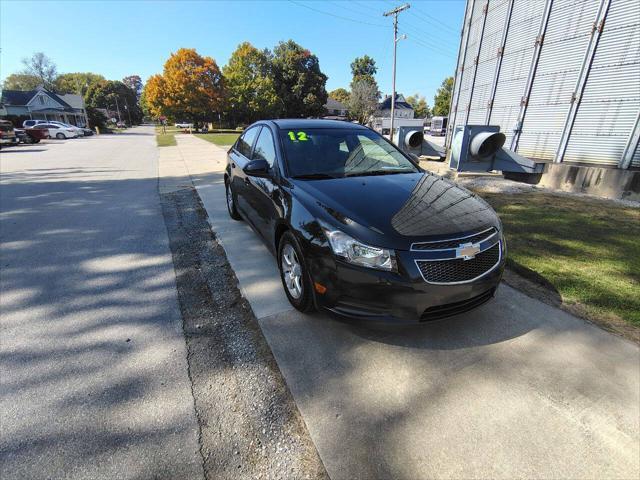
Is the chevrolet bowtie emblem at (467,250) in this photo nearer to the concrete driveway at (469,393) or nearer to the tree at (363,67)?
the concrete driveway at (469,393)

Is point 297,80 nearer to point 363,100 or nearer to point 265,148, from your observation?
point 363,100

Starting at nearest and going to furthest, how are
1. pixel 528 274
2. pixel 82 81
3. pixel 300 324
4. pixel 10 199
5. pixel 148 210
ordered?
pixel 300 324 → pixel 528 274 → pixel 148 210 → pixel 10 199 → pixel 82 81

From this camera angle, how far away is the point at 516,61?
9859 mm

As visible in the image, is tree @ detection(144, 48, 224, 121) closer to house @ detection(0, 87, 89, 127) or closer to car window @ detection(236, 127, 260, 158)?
house @ detection(0, 87, 89, 127)

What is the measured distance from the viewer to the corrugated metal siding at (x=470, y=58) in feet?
38.8

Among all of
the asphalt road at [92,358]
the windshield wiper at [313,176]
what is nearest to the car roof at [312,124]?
the windshield wiper at [313,176]

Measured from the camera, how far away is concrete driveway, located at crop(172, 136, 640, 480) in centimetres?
175

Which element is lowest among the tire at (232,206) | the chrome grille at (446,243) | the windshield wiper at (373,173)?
the tire at (232,206)

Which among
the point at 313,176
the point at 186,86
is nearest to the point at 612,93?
the point at 313,176

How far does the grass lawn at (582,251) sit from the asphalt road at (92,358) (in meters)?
3.54

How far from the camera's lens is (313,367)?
2.38 metres

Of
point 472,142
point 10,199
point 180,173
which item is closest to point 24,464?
point 10,199

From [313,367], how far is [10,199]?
28.7 ft

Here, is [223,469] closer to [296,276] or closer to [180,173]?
[296,276]
